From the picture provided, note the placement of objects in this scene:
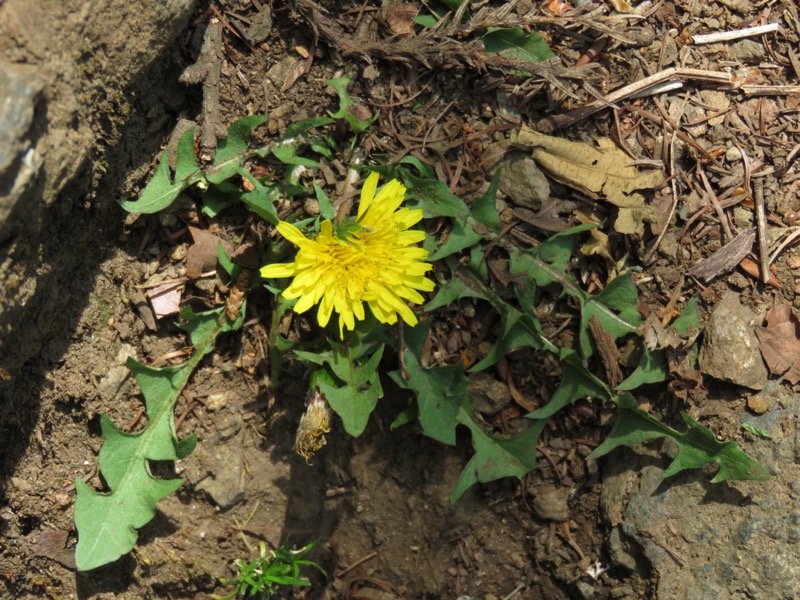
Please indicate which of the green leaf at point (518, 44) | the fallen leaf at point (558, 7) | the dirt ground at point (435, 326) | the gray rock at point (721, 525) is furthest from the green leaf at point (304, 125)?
the gray rock at point (721, 525)

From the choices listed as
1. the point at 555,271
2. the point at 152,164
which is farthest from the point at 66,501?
the point at 555,271

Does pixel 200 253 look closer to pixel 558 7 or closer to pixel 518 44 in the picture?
pixel 518 44

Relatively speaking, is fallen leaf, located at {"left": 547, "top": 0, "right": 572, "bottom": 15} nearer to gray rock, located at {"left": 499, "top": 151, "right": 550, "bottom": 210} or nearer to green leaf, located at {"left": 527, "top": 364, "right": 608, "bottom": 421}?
gray rock, located at {"left": 499, "top": 151, "right": 550, "bottom": 210}

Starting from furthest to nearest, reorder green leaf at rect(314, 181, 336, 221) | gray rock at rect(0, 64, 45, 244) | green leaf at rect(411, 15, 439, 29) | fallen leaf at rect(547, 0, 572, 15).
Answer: fallen leaf at rect(547, 0, 572, 15)
green leaf at rect(411, 15, 439, 29)
green leaf at rect(314, 181, 336, 221)
gray rock at rect(0, 64, 45, 244)

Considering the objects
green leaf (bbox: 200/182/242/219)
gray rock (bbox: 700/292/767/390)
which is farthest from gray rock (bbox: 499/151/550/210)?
green leaf (bbox: 200/182/242/219)

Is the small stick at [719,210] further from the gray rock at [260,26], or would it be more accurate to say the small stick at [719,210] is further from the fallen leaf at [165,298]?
the fallen leaf at [165,298]

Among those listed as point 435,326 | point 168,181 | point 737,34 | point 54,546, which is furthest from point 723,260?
point 54,546
